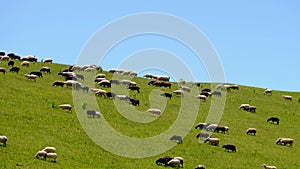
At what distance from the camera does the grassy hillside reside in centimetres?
3425

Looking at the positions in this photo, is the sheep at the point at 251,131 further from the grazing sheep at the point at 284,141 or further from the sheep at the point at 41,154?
the sheep at the point at 41,154

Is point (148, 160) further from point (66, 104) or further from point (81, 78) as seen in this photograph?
point (81, 78)

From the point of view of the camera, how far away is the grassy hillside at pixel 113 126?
34.2 m

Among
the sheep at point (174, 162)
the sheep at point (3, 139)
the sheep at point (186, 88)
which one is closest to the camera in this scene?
the sheep at point (3, 139)

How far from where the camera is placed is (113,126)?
141ft

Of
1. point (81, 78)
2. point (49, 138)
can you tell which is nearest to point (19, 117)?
point (49, 138)

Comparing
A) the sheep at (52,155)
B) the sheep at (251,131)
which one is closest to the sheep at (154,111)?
the sheep at (251,131)

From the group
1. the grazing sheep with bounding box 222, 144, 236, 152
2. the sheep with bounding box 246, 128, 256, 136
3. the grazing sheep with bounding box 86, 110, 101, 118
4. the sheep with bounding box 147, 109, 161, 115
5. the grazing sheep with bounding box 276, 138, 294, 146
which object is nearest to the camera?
the grazing sheep with bounding box 222, 144, 236, 152

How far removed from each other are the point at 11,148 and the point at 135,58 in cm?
1266

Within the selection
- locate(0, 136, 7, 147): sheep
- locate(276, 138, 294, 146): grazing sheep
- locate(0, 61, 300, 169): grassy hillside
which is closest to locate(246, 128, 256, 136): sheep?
locate(0, 61, 300, 169): grassy hillside

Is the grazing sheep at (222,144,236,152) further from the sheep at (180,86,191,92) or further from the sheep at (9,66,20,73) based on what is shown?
the sheep at (9,66,20,73)

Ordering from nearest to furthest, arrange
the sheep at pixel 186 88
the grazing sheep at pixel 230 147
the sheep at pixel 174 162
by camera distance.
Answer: the sheep at pixel 174 162
the grazing sheep at pixel 230 147
the sheep at pixel 186 88

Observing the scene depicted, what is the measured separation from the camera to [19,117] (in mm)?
40062

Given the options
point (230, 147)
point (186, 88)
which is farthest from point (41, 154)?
point (186, 88)
